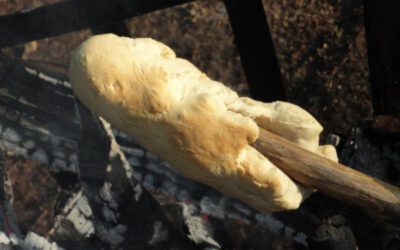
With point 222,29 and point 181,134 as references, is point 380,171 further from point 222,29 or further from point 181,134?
point 222,29

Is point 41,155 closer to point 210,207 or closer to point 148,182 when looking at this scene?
point 148,182

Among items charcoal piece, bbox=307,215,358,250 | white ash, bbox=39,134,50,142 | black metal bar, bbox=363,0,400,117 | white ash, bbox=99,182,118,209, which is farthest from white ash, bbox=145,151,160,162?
black metal bar, bbox=363,0,400,117

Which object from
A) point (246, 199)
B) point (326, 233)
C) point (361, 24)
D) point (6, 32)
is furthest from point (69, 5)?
point (361, 24)

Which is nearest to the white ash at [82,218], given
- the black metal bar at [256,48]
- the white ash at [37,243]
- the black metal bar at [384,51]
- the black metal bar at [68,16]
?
the white ash at [37,243]

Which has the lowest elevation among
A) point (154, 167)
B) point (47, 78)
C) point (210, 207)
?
point (210, 207)

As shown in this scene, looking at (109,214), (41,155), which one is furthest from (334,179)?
(41,155)

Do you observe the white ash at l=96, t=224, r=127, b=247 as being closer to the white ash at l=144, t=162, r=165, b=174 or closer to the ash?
the ash
